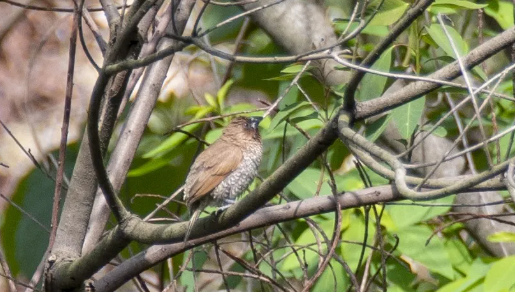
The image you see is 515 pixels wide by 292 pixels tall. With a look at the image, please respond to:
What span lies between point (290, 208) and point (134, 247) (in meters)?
2.63

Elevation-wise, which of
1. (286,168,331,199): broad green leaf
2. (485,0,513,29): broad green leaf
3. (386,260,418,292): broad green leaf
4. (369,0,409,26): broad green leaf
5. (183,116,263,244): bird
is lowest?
(386,260,418,292): broad green leaf

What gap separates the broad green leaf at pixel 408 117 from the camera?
2.54 meters

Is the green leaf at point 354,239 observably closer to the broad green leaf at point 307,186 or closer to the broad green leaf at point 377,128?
the broad green leaf at point 307,186

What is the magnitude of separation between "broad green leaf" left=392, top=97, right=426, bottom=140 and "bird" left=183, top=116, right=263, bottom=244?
0.89m

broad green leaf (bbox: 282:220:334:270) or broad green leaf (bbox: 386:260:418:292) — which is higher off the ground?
broad green leaf (bbox: 282:220:334:270)

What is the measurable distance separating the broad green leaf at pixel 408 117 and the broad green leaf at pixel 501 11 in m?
1.25

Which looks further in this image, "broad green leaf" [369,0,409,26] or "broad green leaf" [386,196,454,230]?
"broad green leaf" [386,196,454,230]

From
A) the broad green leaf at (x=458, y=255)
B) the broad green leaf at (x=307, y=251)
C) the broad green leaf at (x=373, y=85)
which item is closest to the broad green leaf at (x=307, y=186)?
the broad green leaf at (x=307, y=251)

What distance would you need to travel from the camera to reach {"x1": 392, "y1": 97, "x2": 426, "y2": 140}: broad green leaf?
8.34 feet

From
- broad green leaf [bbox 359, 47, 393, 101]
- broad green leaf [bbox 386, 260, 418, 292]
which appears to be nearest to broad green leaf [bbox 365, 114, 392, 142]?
broad green leaf [bbox 359, 47, 393, 101]

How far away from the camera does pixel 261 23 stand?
4.22m

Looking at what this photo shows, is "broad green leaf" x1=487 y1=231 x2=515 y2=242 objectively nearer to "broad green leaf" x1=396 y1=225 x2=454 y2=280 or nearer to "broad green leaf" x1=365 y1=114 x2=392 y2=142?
"broad green leaf" x1=396 y1=225 x2=454 y2=280

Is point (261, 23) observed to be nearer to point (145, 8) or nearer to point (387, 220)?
point (387, 220)

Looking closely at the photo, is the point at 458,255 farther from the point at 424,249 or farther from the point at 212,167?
the point at 212,167
